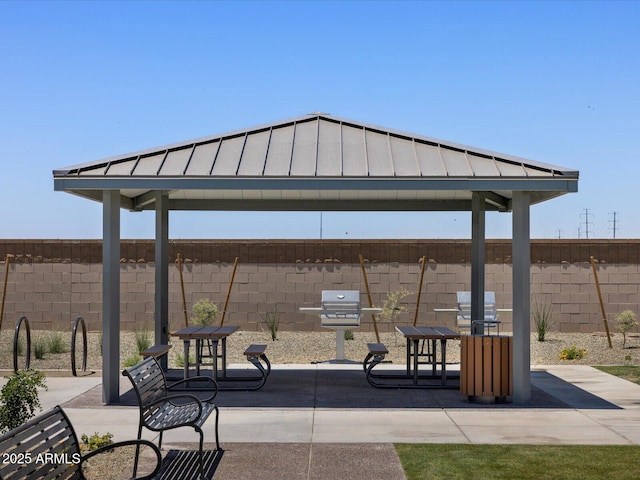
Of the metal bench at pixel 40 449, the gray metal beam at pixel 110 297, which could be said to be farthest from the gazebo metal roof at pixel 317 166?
the metal bench at pixel 40 449

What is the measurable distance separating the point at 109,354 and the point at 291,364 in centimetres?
543

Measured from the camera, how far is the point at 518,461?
8250 millimetres

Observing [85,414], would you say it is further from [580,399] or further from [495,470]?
[580,399]

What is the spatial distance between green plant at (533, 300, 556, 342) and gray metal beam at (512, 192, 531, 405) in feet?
29.5

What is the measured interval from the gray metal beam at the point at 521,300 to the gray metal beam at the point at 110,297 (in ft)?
16.9

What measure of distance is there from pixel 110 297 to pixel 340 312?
637 cm

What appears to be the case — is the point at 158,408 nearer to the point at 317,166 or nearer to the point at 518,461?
the point at 518,461

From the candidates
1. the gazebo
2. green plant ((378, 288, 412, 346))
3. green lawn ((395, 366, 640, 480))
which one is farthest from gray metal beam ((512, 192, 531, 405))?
green plant ((378, 288, 412, 346))

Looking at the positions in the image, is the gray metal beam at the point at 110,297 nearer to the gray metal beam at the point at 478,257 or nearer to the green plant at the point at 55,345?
the gray metal beam at the point at 478,257

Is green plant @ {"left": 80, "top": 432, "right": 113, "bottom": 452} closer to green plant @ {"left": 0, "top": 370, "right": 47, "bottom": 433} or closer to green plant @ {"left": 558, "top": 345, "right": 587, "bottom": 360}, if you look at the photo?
green plant @ {"left": 0, "top": 370, "right": 47, "bottom": 433}

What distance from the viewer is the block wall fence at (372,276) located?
21.2m

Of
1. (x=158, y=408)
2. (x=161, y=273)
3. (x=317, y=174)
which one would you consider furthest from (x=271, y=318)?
(x=158, y=408)

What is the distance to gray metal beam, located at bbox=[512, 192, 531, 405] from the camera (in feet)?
37.4

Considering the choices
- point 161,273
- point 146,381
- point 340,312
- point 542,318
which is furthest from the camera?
point 542,318
